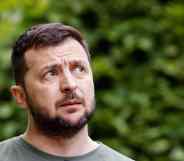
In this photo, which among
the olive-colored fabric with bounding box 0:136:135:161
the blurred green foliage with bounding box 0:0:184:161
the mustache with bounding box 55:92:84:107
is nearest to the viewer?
the mustache with bounding box 55:92:84:107

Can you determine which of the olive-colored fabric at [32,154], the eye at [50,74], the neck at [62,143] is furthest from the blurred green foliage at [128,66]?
the eye at [50,74]

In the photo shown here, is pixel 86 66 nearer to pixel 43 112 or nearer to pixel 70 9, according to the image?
pixel 43 112

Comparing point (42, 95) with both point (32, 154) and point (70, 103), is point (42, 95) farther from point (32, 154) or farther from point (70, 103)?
point (32, 154)

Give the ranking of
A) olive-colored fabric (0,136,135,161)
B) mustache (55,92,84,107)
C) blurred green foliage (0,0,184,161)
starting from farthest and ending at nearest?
blurred green foliage (0,0,184,161) → olive-colored fabric (0,136,135,161) → mustache (55,92,84,107)

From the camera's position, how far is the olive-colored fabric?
3053 mm

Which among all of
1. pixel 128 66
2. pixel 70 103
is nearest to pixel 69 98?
pixel 70 103

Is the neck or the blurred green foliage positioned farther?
the blurred green foliage

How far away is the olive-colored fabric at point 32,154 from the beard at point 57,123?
0.08m

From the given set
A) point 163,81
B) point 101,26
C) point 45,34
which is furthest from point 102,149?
point 101,26

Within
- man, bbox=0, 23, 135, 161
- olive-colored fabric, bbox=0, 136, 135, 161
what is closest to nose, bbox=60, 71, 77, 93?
man, bbox=0, 23, 135, 161

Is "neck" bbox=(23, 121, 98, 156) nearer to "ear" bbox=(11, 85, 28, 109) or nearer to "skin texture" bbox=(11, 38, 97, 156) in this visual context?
"skin texture" bbox=(11, 38, 97, 156)

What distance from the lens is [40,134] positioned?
3100mm

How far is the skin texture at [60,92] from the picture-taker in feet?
9.73

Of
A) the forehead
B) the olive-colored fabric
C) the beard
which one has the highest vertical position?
the forehead
